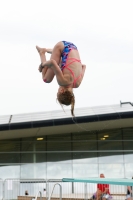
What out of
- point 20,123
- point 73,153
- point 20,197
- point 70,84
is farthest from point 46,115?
point 70,84

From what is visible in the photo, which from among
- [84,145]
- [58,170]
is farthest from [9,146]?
[84,145]

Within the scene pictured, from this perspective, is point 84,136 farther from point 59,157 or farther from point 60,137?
point 59,157

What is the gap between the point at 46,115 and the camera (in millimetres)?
21109

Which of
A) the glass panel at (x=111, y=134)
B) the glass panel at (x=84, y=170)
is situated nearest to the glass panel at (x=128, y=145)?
the glass panel at (x=111, y=134)

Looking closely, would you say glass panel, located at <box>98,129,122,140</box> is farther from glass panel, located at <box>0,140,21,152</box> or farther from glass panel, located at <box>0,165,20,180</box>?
glass panel, located at <box>0,165,20,180</box>

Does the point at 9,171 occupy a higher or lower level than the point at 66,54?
lower

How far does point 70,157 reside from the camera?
22391 millimetres

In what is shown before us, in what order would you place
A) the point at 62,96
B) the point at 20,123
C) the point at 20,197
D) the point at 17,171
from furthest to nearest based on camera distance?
the point at 17,171
the point at 20,123
the point at 20,197
the point at 62,96

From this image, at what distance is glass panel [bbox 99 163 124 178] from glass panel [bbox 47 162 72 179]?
1834mm

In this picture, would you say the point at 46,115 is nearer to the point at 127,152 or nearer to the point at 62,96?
the point at 127,152

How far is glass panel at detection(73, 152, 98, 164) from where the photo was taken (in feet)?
72.9

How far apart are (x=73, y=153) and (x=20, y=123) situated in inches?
158

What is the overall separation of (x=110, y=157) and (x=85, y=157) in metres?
1.44

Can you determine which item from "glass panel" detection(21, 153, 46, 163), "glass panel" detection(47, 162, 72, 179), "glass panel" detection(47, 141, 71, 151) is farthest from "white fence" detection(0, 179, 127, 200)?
"glass panel" detection(47, 141, 71, 151)
